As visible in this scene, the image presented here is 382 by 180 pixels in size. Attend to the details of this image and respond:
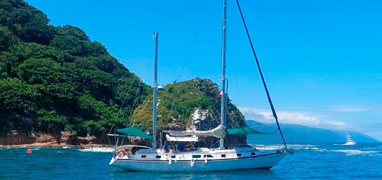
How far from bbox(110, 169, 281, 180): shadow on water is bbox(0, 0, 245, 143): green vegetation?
41706mm

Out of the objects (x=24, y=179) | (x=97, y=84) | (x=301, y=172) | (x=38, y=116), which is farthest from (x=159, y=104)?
(x=24, y=179)

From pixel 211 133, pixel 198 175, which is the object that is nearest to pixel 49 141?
pixel 211 133

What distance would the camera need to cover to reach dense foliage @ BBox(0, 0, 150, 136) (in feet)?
237

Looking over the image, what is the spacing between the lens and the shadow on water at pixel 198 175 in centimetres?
3269

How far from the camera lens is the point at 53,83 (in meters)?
80.4

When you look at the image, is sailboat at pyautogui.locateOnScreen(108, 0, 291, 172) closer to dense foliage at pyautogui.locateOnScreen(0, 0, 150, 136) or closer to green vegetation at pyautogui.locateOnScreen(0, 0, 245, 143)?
dense foliage at pyautogui.locateOnScreen(0, 0, 150, 136)

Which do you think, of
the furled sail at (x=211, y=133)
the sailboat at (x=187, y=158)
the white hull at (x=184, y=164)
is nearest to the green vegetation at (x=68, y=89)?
the furled sail at (x=211, y=133)

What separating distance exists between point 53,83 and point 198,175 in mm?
54607

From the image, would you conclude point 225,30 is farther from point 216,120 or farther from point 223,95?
point 216,120

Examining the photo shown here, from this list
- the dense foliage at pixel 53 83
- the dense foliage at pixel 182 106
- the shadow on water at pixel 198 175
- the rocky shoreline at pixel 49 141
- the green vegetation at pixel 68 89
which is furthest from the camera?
the dense foliage at pixel 182 106

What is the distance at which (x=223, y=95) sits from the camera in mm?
36125

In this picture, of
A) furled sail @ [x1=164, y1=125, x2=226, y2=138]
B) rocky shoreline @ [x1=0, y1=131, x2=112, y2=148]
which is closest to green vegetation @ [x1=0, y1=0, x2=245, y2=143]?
rocky shoreline @ [x1=0, y1=131, x2=112, y2=148]

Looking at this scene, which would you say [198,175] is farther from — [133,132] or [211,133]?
[133,132]

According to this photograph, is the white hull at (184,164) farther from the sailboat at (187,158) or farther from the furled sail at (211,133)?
the furled sail at (211,133)
